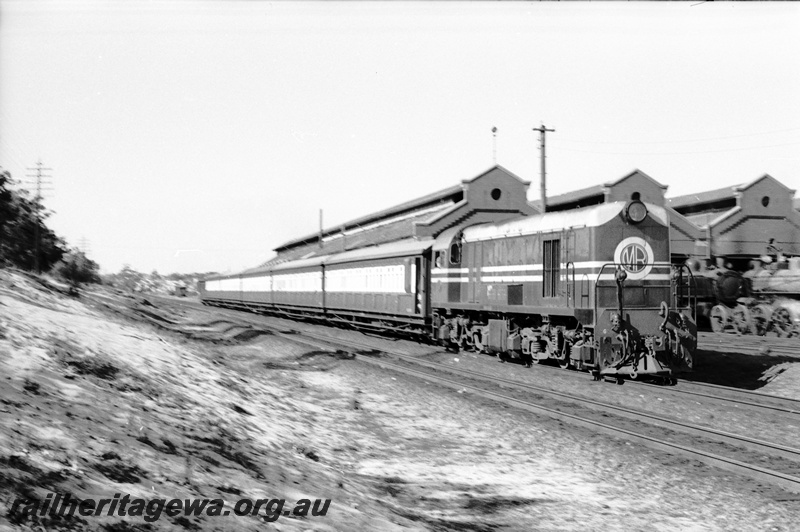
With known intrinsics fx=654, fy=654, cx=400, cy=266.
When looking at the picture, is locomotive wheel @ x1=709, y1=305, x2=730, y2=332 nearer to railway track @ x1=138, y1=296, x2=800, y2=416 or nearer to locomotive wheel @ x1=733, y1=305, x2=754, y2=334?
locomotive wheel @ x1=733, y1=305, x2=754, y2=334

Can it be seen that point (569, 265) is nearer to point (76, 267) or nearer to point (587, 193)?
point (587, 193)

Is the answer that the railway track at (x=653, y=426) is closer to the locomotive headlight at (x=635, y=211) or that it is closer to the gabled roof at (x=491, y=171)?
the locomotive headlight at (x=635, y=211)

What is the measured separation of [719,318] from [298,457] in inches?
1170

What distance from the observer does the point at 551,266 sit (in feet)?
55.1

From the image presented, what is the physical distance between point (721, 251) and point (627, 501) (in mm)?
48496

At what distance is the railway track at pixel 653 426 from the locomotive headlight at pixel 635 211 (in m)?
3.95

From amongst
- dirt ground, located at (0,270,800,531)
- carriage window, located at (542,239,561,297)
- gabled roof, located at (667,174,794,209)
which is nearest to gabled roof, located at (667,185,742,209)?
gabled roof, located at (667,174,794,209)

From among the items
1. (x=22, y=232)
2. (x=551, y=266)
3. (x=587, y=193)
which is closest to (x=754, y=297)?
(x=551, y=266)

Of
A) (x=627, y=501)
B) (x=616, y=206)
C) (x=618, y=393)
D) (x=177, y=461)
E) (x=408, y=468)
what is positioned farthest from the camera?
(x=616, y=206)

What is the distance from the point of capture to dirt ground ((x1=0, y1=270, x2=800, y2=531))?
5297 millimetres

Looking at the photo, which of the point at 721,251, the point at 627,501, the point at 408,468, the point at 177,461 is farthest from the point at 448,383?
the point at 721,251

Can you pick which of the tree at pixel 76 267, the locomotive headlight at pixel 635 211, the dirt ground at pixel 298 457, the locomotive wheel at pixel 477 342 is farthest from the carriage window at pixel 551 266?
the tree at pixel 76 267

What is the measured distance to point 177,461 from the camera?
6094 millimetres

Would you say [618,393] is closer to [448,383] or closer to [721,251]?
[448,383]
